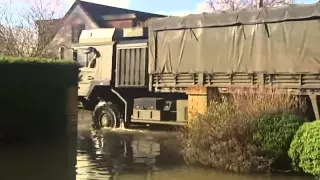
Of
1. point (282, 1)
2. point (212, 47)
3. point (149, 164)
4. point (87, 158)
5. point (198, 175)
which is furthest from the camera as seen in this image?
point (282, 1)

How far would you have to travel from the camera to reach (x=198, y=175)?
11.3m

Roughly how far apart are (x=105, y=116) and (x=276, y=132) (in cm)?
1119

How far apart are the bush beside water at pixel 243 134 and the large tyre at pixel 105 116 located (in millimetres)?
8913

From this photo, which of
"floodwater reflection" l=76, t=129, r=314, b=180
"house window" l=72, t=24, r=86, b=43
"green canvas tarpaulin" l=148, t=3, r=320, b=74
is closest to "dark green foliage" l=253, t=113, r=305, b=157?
"floodwater reflection" l=76, t=129, r=314, b=180

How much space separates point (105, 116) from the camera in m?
21.5

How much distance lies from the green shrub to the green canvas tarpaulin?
4.24 meters

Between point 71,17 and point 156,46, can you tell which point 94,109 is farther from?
point 71,17

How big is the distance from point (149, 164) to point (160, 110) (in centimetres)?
670

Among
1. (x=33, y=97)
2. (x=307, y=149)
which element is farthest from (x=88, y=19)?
(x=307, y=149)

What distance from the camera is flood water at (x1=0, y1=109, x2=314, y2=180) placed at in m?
11.1

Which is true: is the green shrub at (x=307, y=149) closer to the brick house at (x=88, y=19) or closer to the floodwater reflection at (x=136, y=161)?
the floodwater reflection at (x=136, y=161)

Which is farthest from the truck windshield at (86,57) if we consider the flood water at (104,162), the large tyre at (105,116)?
the flood water at (104,162)

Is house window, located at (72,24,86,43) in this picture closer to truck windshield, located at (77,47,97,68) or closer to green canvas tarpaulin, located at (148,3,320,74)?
truck windshield, located at (77,47,97,68)

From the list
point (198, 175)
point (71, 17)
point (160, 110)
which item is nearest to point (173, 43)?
point (160, 110)
